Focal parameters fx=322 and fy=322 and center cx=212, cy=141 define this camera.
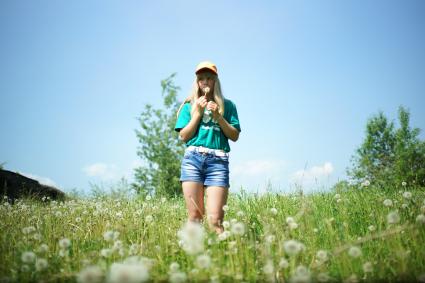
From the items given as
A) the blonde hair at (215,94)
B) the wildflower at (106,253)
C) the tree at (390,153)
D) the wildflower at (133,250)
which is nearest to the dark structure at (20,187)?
the blonde hair at (215,94)

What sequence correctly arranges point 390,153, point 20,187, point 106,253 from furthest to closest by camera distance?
1. point 390,153
2. point 20,187
3. point 106,253

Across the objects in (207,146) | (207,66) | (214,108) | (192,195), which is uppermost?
(207,66)

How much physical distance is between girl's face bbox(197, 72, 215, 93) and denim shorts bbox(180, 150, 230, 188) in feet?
2.82

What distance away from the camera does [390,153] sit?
33.6m

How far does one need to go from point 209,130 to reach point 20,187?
1042 centimetres

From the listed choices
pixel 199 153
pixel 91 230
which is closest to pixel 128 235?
pixel 91 230

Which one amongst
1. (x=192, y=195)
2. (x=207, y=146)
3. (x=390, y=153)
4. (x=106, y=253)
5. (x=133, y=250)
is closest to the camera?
(x=106, y=253)

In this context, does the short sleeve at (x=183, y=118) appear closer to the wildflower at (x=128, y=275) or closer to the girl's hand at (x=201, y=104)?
the girl's hand at (x=201, y=104)

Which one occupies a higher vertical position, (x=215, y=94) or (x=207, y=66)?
(x=207, y=66)

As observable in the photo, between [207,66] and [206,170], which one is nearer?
[206,170]

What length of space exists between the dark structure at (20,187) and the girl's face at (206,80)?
8.97m

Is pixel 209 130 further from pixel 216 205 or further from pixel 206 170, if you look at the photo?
pixel 216 205

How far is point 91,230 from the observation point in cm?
425

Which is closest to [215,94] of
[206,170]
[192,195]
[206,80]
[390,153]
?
[206,80]
